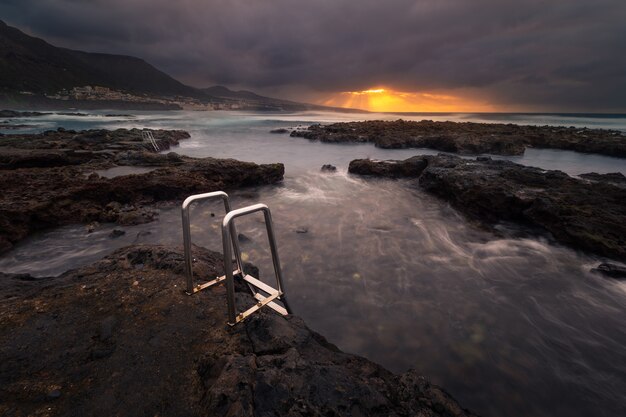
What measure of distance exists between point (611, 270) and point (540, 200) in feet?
8.48

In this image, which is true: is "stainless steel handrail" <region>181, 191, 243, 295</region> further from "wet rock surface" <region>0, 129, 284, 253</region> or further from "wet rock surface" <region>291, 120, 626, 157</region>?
"wet rock surface" <region>291, 120, 626, 157</region>

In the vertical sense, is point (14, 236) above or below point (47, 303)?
below

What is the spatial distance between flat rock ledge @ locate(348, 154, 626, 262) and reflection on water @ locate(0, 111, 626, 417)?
592mm

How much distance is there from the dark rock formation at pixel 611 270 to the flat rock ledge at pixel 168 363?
597 centimetres

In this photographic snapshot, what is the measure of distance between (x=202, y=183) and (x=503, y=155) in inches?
888

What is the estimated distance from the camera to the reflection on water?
12.6 feet

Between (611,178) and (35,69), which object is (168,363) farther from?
(35,69)

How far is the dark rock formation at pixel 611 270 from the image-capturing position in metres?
6.00

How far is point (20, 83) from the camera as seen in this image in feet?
332

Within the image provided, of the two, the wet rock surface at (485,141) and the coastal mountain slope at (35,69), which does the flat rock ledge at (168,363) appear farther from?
the coastal mountain slope at (35,69)

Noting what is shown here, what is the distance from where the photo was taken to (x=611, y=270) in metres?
6.06

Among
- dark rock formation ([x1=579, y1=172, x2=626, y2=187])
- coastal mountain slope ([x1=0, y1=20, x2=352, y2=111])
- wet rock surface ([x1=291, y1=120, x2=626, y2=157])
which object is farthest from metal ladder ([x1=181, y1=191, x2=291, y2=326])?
coastal mountain slope ([x1=0, y1=20, x2=352, y2=111])

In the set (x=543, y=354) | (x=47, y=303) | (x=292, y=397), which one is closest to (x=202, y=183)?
(x=47, y=303)

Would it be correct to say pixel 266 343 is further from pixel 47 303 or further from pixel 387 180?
pixel 387 180
